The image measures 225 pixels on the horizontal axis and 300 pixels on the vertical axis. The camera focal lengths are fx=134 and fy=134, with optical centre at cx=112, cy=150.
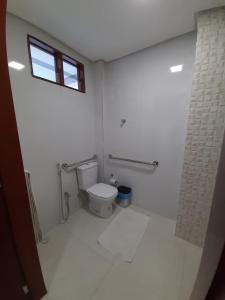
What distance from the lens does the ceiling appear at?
3.96 feet

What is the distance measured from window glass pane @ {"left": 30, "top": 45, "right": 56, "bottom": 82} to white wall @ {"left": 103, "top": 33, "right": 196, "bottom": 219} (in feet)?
2.89

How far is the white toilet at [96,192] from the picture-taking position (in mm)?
1940

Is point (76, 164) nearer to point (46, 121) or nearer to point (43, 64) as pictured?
point (46, 121)

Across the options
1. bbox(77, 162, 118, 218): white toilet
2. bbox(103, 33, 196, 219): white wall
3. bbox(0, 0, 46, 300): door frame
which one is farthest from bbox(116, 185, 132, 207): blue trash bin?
bbox(0, 0, 46, 300): door frame

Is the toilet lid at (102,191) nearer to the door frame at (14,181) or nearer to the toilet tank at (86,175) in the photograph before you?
the toilet tank at (86,175)

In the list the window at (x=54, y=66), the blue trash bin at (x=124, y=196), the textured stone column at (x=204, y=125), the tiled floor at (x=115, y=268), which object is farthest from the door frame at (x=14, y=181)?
the textured stone column at (x=204, y=125)

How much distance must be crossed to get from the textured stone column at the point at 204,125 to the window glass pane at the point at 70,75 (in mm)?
1587

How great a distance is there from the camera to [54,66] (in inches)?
69.3

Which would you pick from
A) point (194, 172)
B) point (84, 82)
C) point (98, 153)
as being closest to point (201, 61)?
point (194, 172)

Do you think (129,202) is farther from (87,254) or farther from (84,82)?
(84,82)

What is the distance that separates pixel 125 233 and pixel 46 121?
1.77m

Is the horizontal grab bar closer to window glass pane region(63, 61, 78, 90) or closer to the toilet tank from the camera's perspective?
the toilet tank

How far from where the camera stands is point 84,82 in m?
2.13

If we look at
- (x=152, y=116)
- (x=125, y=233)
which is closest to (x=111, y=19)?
(x=152, y=116)
